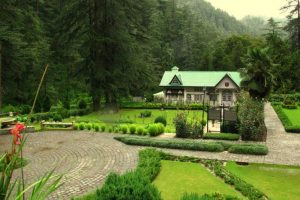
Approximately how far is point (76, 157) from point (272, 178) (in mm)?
9026

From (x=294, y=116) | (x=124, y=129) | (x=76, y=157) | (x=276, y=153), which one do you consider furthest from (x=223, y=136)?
(x=294, y=116)

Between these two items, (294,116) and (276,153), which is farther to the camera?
(294,116)

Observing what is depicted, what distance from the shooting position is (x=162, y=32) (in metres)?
78.8

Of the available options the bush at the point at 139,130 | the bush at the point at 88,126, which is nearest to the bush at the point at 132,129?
the bush at the point at 139,130

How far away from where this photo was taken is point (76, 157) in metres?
16.2

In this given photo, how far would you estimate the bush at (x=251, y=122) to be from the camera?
19.9m

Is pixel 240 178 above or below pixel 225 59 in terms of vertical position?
below

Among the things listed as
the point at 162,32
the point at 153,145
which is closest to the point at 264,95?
the point at 153,145

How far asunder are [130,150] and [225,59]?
53.8m

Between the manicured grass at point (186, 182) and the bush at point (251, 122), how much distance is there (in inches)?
251

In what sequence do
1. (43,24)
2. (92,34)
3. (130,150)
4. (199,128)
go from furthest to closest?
(43,24)
(92,34)
(199,128)
(130,150)

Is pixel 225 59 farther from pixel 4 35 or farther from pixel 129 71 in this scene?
pixel 4 35

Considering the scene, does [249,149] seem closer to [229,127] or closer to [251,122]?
[251,122]

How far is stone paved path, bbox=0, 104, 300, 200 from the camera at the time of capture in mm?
12891
